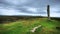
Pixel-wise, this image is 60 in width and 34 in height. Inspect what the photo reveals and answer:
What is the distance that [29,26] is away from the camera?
387 centimetres

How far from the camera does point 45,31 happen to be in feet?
12.7

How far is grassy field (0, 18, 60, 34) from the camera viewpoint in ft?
12.3

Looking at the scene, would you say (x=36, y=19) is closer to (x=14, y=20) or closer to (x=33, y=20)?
(x=33, y=20)

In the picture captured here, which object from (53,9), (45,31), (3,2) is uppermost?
(3,2)

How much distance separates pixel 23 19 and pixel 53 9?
3.22ft

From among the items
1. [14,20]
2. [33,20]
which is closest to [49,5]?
[33,20]

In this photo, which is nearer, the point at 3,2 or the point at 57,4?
the point at 3,2

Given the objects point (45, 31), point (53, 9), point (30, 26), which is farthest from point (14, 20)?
point (53, 9)

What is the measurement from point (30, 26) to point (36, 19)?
29cm

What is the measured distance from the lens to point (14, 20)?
3.87 m

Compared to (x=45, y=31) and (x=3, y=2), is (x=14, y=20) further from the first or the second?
(x=45, y=31)

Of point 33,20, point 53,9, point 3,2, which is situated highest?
point 3,2

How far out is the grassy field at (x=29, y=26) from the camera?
375 centimetres

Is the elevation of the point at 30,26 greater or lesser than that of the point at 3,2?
lesser
